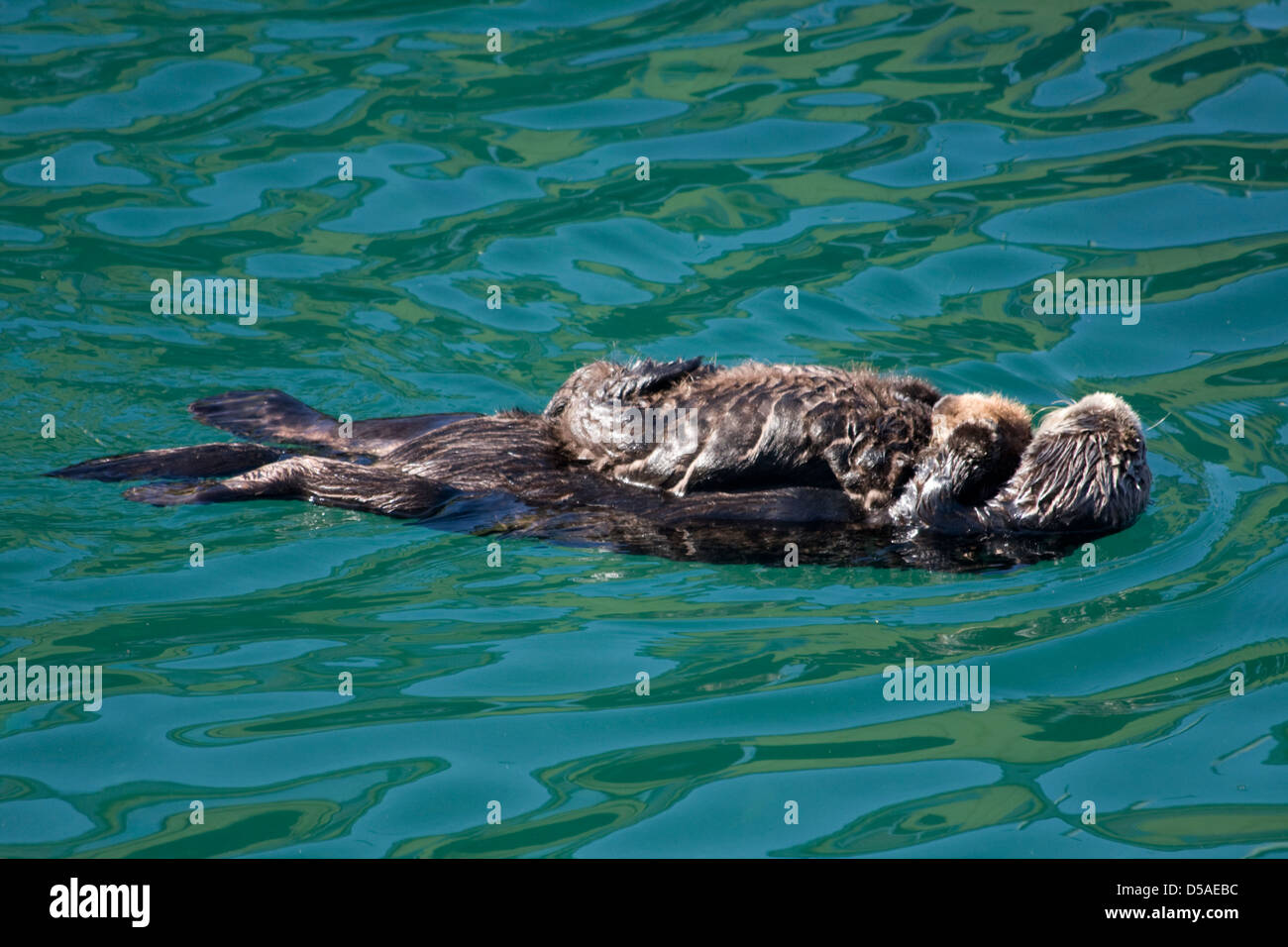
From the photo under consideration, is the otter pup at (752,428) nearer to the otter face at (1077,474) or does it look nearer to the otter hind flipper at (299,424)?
the otter face at (1077,474)

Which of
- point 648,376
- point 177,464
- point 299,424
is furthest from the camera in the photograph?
point 299,424

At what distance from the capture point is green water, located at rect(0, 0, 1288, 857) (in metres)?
4.26

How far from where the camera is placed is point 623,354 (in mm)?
7398

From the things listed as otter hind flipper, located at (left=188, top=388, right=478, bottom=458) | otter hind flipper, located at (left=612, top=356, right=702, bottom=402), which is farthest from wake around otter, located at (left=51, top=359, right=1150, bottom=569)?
otter hind flipper, located at (left=188, top=388, right=478, bottom=458)

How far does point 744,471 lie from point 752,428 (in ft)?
0.60

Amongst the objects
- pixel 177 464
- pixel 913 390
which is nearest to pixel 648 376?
pixel 913 390

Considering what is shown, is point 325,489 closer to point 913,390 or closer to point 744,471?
point 744,471

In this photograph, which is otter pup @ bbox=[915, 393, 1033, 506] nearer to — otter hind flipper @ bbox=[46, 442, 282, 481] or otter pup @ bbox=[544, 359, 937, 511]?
otter pup @ bbox=[544, 359, 937, 511]

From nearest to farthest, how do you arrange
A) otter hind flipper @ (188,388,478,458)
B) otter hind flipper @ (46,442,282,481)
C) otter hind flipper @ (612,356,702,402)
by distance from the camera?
otter hind flipper @ (612,356,702,402) → otter hind flipper @ (46,442,282,481) → otter hind flipper @ (188,388,478,458)

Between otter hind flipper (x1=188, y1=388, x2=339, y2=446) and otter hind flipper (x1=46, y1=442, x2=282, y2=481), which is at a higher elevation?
otter hind flipper (x1=188, y1=388, x2=339, y2=446)

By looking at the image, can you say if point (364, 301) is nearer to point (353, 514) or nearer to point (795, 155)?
point (353, 514)

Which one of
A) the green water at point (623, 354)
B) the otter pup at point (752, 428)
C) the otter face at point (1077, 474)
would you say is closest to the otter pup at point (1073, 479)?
the otter face at point (1077, 474)

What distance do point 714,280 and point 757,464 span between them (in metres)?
3.00

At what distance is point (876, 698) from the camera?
4.70 metres
